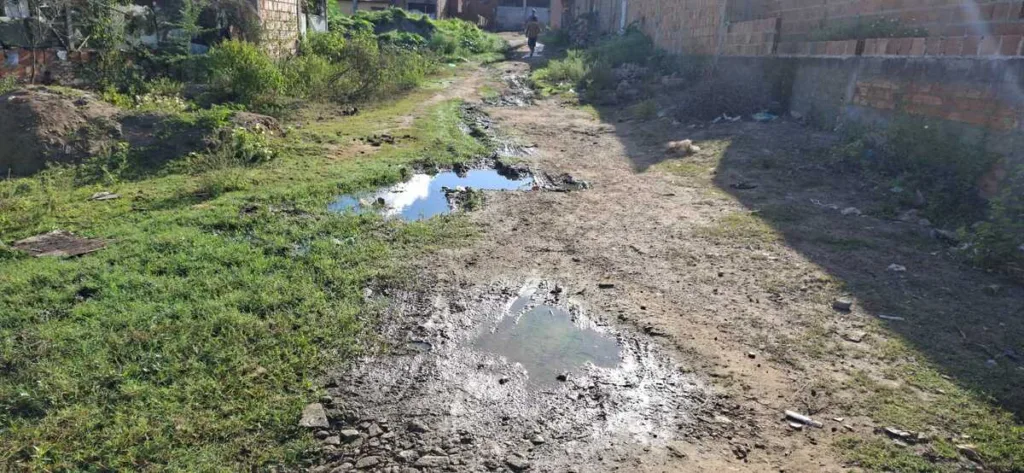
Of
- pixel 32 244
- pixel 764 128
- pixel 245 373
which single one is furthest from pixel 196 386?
pixel 764 128

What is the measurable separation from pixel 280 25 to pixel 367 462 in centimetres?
1190

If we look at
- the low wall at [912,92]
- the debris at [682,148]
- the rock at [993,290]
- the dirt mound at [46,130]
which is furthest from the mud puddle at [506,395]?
the dirt mound at [46,130]

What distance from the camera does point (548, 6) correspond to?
38750mm

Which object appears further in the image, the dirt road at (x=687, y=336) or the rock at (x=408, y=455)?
the dirt road at (x=687, y=336)

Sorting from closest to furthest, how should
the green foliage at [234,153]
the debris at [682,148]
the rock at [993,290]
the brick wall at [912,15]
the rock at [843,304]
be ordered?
the rock at [843,304] → the rock at [993,290] → the brick wall at [912,15] → the green foliage at [234,153] → the debris at [682,148]

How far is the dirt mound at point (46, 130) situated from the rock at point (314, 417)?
5.12m

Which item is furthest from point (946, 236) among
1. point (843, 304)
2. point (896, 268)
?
point (843, 304)

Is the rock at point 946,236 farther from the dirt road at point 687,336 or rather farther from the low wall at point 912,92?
the low wall at point 912,92

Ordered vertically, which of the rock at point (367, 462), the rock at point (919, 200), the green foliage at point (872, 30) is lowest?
the rock at point (367, 462)

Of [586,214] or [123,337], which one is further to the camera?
[586,214]

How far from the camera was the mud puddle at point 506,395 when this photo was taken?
236cm

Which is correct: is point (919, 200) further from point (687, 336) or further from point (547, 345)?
point (547, 345)

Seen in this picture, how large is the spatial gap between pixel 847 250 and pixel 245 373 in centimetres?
406

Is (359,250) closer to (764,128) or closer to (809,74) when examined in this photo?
(764,128)
